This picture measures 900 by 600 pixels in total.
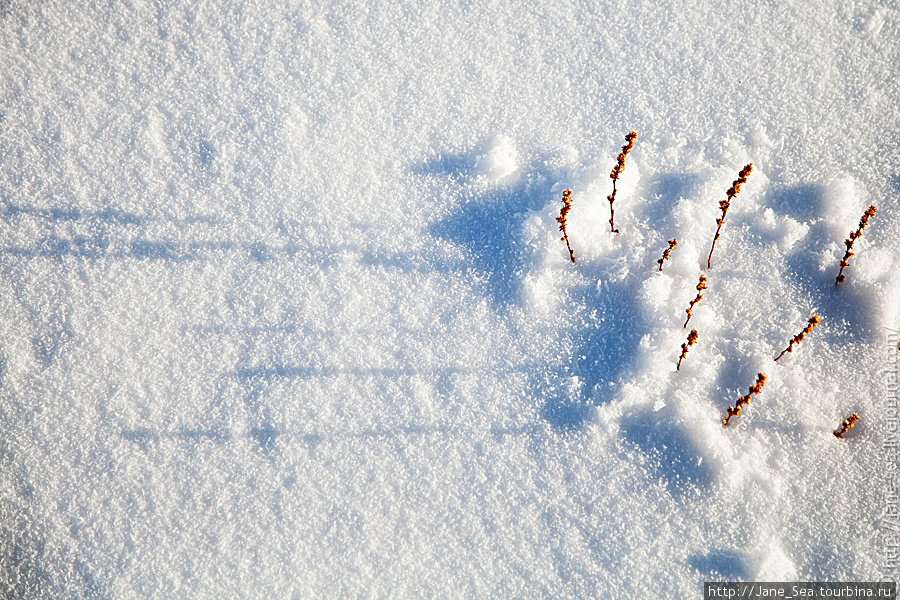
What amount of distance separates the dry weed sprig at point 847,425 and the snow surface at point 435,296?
49 millimetres

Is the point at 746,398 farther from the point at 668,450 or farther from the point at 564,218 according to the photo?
the point at 564,218

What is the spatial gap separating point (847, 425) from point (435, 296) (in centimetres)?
172

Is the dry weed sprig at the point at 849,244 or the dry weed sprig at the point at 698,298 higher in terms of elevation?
the dry weed sprig at the point at 849,244

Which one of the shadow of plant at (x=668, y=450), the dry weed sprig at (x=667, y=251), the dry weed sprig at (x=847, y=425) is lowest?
the shadow of plant at (x=668, y=450)

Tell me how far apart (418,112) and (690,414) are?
1.88m

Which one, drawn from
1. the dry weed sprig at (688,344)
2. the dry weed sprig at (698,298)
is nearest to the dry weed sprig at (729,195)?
the dry weed sprig at (698,298)

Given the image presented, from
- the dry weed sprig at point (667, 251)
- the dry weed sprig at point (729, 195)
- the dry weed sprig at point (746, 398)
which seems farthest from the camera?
the dry weed sprig at point (667, 251)

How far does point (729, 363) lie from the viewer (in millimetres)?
2111

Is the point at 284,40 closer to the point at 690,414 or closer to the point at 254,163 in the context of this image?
the point at 254,163

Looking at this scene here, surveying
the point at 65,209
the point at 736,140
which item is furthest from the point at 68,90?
the point at 736,140

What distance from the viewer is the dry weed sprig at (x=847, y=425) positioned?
191 cm

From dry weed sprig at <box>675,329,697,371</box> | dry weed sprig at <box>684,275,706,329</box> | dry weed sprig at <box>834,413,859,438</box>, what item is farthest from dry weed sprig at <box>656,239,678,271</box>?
dry weed sprig at <box>834,413,859,438</box>

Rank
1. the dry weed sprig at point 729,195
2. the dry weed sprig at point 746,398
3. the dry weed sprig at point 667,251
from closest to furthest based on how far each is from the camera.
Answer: the dry weed sprig at point 746,398 < the dry weed sprig at point 729,195 < the dry weed sprig at point 667,251

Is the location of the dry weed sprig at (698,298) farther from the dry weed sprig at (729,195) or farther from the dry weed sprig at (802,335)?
the dry weed sprig at (802,335)
